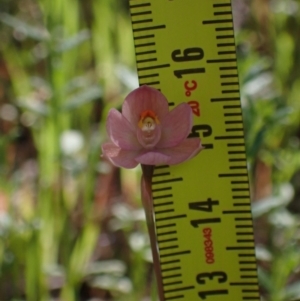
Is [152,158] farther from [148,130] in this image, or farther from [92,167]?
[92,167]

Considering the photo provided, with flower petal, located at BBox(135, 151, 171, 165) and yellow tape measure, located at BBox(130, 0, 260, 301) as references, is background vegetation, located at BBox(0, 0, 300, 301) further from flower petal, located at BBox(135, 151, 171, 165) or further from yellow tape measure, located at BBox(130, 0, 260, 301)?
flower petal, located at BBox(135, 151, 171, 165)

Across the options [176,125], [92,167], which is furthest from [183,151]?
[92,167]

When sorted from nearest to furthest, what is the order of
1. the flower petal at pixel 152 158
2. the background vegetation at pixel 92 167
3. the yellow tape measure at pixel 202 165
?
the flower petal at pixel 152 158 → the yellow tape measure at pixel 202 165 → the background vegetation at pixel 92 167

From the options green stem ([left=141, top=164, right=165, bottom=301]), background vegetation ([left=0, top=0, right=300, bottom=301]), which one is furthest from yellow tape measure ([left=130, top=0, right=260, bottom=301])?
background vegetation ([left=0, top=0, right=300, bottom=301])

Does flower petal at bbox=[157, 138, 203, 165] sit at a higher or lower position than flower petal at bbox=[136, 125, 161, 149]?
lower

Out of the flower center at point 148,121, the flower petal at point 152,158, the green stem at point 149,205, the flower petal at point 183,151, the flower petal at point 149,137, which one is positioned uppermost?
the flower center at point 148,121

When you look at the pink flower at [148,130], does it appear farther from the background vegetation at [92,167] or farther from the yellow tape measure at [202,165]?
the background vegetation at [92,167]

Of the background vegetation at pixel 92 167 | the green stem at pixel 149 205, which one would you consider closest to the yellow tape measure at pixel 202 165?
the green stem at pixel 149 205

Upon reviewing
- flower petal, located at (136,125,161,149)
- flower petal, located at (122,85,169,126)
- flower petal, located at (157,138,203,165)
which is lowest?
flower petal, located at (157,138,203,165)
